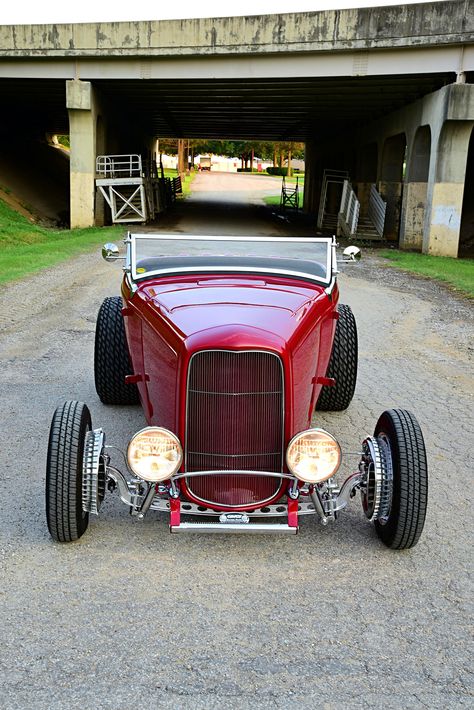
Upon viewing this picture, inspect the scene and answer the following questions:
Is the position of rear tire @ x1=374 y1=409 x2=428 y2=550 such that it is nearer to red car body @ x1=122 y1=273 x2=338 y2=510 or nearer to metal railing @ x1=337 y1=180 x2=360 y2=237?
red car body @ x1=122 y1=273 x2=338 y2=510

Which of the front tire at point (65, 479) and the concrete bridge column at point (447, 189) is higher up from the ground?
the concrete bridge column at point (447, 189)

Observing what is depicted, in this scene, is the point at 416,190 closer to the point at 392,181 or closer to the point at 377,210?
the point at 377,210

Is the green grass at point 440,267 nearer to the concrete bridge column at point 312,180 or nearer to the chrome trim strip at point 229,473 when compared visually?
the chrome trim strip at point 229,473

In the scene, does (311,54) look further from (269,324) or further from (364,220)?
(269,324)

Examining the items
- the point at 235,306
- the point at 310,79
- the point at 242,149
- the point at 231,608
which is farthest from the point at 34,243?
the point at 242,149

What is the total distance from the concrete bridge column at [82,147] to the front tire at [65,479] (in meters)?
20.8

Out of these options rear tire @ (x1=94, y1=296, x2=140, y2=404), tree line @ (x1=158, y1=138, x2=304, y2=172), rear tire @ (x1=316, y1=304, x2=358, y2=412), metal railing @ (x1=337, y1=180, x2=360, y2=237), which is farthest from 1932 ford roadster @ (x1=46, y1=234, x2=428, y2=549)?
tree line @ (x1=158, y1=138, x2=304, y2=172)

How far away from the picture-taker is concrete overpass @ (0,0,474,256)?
18.4 metres

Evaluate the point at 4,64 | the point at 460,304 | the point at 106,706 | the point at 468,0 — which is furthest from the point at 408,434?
the point at 4,64

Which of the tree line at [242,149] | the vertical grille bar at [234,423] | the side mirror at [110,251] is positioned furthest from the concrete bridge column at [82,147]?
the tree line at [242,149]

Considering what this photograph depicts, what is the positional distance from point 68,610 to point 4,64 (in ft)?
75.5

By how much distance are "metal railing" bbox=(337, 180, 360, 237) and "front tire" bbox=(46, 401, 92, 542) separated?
19.2 m

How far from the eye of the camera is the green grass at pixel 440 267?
545 inches

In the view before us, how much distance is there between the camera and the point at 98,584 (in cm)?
336
